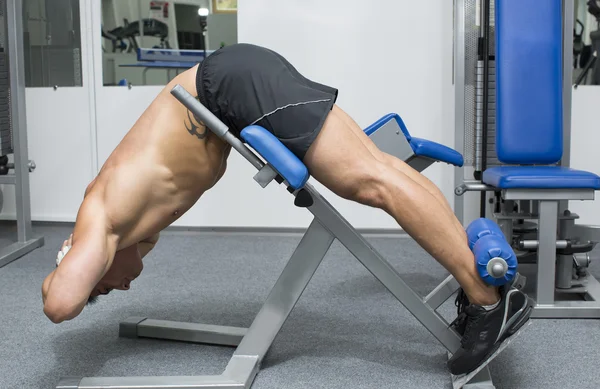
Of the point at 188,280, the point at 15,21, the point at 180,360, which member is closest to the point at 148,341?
the point at 180,360

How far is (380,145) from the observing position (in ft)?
7.34

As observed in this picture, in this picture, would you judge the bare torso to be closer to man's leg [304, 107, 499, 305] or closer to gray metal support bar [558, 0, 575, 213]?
man's leg [304, 107, 499, 305]

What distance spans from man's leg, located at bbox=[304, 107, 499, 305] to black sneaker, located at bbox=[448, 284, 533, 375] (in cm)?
3

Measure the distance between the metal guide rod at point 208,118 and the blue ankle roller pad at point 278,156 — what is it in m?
0.03

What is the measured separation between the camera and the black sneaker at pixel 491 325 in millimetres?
1581

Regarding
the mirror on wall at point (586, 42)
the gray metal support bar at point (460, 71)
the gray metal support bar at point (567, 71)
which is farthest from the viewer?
the mirror on wall at point (586, 42)

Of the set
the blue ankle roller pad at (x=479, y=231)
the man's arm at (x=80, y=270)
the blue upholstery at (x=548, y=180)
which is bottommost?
the man's arm at (x=80, y=270)

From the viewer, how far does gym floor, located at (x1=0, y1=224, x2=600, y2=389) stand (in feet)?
6.15

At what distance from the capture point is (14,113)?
353cm

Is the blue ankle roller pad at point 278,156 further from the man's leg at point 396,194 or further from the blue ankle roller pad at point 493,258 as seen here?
the blue ankle roller pad at point 493,258

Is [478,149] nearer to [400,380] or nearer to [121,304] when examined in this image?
[400,380]

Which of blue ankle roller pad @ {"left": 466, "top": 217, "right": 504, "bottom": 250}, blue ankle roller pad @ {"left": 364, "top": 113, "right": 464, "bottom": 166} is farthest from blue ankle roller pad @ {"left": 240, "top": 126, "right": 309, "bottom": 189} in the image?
blue ankle roller pad @ {"left": 364, "top": 113, "right": 464, "bottom": 166}

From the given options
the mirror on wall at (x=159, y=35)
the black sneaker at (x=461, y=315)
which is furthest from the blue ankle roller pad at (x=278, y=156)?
the mirror on wall at (x=159, y=35)

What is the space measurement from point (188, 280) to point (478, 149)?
139cm
